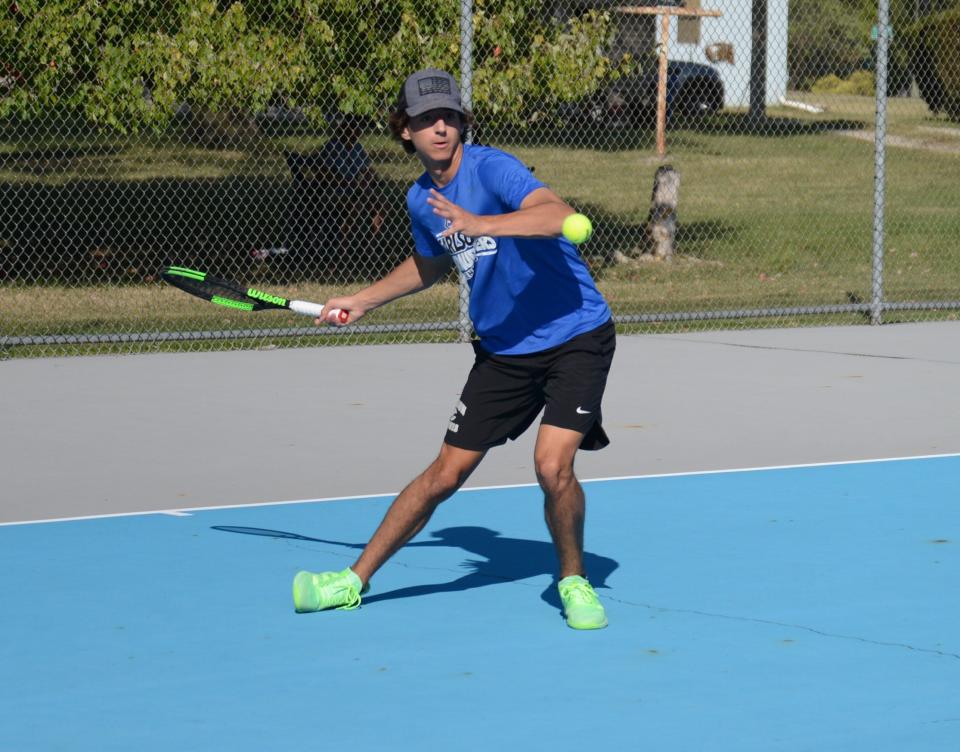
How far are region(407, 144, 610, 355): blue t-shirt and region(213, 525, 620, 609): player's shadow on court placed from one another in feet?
2.98

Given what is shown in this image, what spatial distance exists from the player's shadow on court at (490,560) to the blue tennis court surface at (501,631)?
0.02 metres

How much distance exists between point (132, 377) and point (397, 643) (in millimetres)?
5922

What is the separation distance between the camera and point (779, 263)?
699 inches

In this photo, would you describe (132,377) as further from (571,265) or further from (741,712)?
(741,712)

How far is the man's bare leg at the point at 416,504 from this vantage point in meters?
5.88

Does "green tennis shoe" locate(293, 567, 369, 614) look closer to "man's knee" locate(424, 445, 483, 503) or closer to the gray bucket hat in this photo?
"man's knee" locate(424, 445, 483, 503)

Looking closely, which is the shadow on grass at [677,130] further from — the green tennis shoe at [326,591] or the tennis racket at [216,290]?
the green tennis shoe at [326,591]

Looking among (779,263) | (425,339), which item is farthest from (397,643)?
(779,263)

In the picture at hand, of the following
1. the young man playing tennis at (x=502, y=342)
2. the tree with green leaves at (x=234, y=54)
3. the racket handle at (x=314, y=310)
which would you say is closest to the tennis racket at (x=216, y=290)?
the racket handle at (x=314, y=310)

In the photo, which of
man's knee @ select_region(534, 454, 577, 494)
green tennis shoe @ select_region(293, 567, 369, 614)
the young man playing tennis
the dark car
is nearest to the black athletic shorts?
the young man playing tennis

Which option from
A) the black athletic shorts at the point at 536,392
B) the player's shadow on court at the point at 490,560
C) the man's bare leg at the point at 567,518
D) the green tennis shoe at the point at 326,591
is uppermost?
the black athletic shorts at the point at 536,392

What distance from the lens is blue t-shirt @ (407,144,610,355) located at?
Answer: 5.66 meters

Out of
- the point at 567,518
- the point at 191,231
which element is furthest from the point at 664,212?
the point at 567,518

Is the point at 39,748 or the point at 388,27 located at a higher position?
the point at 388,27
